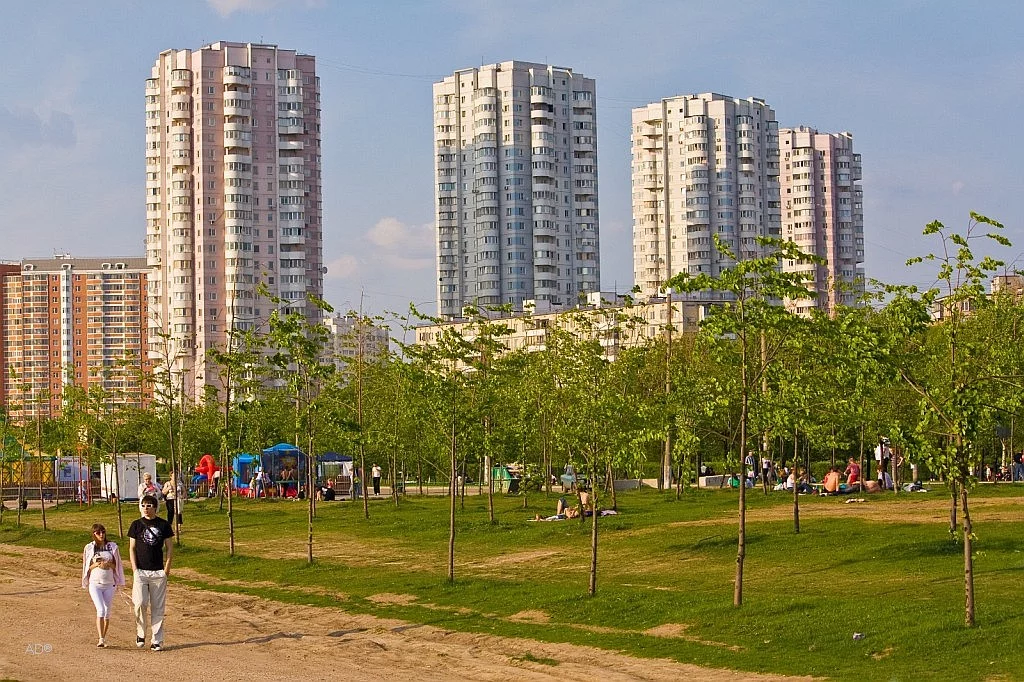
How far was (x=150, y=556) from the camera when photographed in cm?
2334

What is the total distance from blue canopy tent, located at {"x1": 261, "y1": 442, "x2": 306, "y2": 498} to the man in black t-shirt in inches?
1876

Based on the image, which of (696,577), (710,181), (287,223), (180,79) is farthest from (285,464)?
(710,181)

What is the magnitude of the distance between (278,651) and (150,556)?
327cm

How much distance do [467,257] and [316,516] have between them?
12582cm

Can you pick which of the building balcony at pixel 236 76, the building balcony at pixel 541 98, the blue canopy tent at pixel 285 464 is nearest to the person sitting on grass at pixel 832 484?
the blue canopy tent at pixel 285 464

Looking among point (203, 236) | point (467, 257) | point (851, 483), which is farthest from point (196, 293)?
point (851, 483)

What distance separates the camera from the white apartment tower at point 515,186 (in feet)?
572

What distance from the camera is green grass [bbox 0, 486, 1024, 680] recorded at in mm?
22578

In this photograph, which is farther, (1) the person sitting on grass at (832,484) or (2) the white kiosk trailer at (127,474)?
(2) the white kiosk trailer at (127,474)

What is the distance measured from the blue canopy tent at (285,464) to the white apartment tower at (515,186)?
96921 millimetres

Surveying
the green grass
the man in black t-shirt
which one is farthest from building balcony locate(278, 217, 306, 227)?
the man in black t-shirt

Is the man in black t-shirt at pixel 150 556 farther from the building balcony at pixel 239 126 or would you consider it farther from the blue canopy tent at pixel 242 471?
the building balcony at pixel 239 126

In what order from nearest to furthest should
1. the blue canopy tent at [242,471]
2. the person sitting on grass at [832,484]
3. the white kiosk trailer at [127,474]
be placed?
the person sitting on grass at [832,484] < the white kiosk trailer at [127,474] < the blue canopy tent at [242,471]

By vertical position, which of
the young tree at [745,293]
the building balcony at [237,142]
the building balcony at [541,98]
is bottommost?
the young tree at [745,293]
